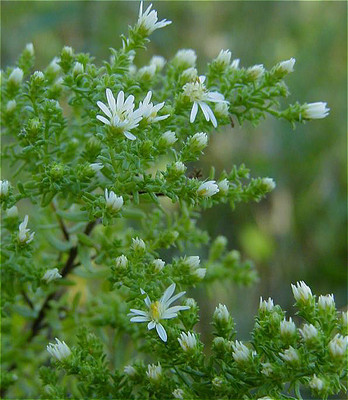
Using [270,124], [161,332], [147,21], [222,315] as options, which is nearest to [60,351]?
[161,332]

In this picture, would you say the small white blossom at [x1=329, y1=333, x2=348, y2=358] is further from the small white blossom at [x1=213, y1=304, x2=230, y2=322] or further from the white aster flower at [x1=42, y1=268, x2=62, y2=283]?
the white aster flower at [x1=42, y1=268, x2=62, y2=283]

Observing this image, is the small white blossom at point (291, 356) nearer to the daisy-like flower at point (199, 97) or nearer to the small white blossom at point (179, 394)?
the small white blossom at point (179, 394)

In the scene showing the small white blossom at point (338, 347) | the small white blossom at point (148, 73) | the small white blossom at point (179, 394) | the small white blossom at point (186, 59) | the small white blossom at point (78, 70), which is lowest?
the small white blossom at point (179, 394)

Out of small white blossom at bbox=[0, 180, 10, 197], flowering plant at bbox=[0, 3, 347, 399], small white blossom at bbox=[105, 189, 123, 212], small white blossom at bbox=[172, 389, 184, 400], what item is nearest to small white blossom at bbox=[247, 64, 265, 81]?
flowering plant at bbox=[0, 3, 347, 399]

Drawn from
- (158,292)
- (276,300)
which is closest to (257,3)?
(276,300)

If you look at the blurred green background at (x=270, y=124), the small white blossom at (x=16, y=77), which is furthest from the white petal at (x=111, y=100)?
the blurred green background at (x=270, y=124)

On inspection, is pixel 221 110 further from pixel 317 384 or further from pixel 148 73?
pixel 317 384
